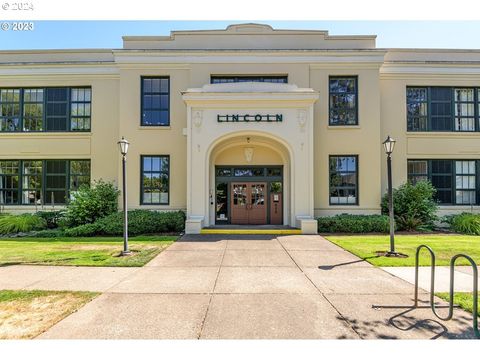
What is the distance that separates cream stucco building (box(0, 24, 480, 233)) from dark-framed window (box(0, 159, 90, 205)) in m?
0.06

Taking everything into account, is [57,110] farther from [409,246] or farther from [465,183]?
[465,183]

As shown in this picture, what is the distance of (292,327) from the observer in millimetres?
4234

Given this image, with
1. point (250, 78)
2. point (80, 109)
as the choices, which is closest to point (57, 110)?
point (80, 109)

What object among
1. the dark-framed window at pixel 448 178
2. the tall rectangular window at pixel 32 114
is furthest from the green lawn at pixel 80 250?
the dark-framed window at pixel 448 178

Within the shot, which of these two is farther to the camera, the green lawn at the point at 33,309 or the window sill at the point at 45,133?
the window sill at the point at 45,133

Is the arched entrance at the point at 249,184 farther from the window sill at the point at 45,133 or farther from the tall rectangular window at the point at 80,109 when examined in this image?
the tall rectangular window at the point at 80,109

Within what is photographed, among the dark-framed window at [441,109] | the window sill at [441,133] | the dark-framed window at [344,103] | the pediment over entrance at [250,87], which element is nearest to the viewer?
the pediment over entrance at [250,87]

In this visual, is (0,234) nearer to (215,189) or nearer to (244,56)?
(215,189)

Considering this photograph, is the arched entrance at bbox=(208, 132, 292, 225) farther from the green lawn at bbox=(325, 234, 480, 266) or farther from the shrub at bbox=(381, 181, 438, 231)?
the shrub at bbox=(381, 181, 438, 231)

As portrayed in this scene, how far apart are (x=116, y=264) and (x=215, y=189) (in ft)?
26.5

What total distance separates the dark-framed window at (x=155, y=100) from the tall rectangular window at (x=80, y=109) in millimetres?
3683

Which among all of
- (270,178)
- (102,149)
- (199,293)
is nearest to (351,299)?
(199,293)

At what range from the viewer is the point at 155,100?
15562mm

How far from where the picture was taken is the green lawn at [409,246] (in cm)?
812
